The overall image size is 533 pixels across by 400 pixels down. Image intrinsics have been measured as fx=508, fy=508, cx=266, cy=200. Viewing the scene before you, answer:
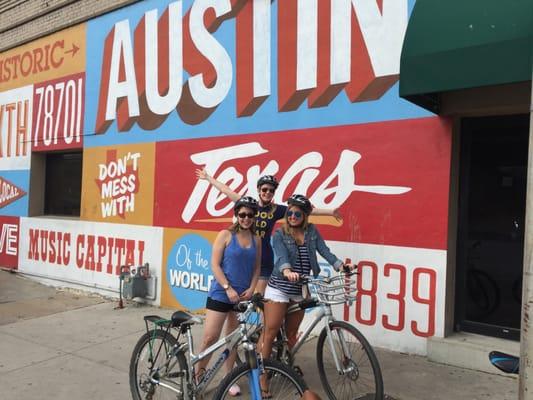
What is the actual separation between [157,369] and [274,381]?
1.11 metres

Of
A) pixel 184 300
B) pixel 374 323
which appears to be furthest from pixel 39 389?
pixel 374 323

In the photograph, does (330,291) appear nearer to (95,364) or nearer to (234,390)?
(234,390)

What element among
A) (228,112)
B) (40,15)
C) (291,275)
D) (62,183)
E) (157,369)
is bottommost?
(157,369)

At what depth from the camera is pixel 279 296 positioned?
13.4ft

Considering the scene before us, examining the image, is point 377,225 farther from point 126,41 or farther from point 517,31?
point 126,41

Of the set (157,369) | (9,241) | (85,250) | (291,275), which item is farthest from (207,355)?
(9,241)

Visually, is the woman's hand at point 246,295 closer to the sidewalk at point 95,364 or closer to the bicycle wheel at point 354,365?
the bicycle wheel at point 354,365

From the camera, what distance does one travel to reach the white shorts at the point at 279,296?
4.07m

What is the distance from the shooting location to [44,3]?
389 inches

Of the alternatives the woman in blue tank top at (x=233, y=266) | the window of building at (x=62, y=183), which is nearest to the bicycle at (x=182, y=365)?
the woman in blue tank top at (x=233, y=266)

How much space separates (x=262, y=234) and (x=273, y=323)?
87 cm

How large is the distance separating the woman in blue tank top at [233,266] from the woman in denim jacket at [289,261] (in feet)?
0.61

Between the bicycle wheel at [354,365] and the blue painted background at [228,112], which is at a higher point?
the blue painted background at [228,112]

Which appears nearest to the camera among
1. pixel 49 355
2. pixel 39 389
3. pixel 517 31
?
pixel 517 31
